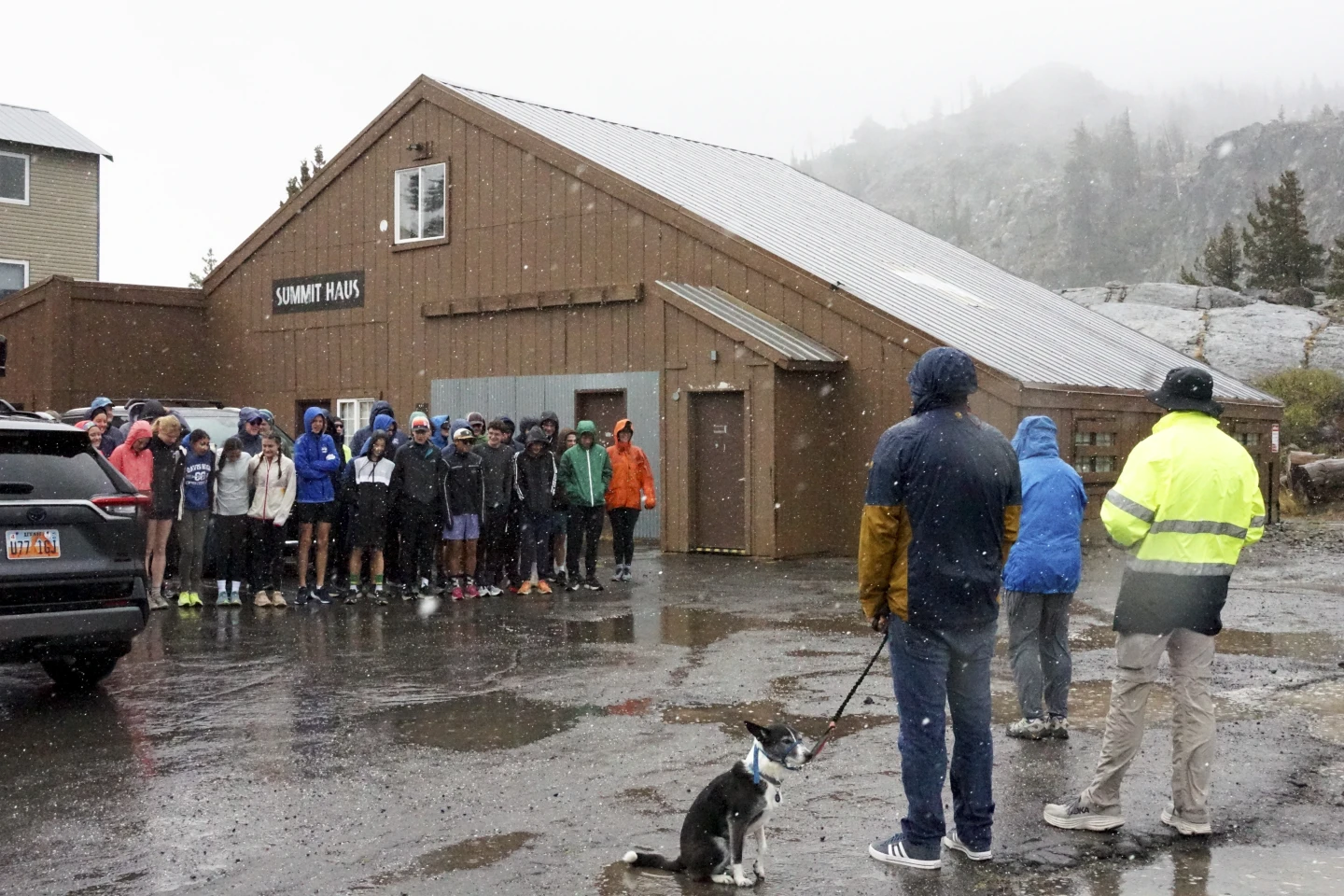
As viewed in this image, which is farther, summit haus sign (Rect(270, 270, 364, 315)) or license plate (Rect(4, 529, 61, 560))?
summit haus sign (Rect(270, 270, 364, 315))

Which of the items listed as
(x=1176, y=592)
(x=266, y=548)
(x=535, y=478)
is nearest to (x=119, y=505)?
(x=266, y=548)

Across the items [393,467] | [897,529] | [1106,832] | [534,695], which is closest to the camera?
[897,529]

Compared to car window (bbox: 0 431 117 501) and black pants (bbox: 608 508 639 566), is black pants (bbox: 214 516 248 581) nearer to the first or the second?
black pants (bbox: 608 508 639 566)

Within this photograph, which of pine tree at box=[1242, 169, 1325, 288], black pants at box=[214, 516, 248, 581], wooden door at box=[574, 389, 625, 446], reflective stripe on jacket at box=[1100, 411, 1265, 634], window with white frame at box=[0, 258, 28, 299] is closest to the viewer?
reflective stripe on jacket at box=[1100, 411, 1265, 634]

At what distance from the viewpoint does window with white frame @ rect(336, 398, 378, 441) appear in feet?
78.7

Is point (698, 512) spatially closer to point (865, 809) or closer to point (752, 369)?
point (752, 369)

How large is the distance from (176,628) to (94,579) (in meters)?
3.57

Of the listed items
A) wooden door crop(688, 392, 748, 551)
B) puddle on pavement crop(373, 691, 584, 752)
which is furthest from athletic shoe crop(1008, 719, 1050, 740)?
wooden door crop(688, 392, 748, 551)

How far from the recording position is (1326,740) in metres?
7.40

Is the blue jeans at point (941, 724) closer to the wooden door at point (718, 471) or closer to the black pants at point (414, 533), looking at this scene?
the black pants at point (414, 533)

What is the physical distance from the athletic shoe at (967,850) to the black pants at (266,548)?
9.18 m

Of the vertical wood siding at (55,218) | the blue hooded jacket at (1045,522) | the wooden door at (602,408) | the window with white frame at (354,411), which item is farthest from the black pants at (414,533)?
the vertical wood siding at (55,218)

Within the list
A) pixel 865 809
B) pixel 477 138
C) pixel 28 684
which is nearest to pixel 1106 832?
pixel 865 809

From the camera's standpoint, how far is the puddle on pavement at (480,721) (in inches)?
293
